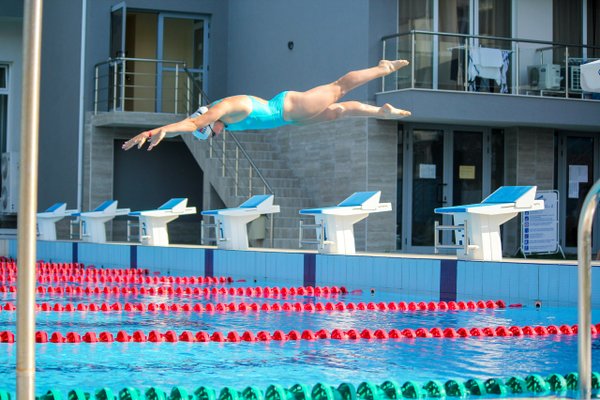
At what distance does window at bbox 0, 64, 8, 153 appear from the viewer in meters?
24.7

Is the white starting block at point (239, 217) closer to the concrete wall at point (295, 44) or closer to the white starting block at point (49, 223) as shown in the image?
the concrete wall at point (295, 44)

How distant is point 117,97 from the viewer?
2155cm

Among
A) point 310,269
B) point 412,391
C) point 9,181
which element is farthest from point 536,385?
point 9,181

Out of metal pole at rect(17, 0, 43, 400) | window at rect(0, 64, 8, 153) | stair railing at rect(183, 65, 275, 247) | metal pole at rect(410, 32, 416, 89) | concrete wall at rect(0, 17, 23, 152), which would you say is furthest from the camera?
window at rect(0, 64, 8, 153)

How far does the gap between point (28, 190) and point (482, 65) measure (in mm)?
14805

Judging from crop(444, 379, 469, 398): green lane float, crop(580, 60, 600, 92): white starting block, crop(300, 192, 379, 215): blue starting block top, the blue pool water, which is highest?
crop(580, 60, 600, 92): white starting block

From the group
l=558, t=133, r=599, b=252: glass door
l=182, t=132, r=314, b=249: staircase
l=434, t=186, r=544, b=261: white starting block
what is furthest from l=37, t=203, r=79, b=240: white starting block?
l=434, t=186, r=544, b=261: white starting block

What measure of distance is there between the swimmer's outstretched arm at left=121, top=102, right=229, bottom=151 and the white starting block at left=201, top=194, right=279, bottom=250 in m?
5.62

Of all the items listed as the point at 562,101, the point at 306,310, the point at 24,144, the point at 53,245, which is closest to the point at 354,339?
the point at 306,310

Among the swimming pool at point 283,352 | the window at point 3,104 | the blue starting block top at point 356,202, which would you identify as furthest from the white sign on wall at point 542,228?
the window at point 3,104

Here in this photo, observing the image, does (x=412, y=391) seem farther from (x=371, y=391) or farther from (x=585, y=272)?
(x=585, y=272)

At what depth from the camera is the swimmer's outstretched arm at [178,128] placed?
8914mm

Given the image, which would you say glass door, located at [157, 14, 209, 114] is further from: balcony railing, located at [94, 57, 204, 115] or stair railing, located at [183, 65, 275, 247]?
stair railing, located at [183, 65, 275, 247]

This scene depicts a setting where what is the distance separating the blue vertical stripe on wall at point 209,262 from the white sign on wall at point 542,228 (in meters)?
5.02
